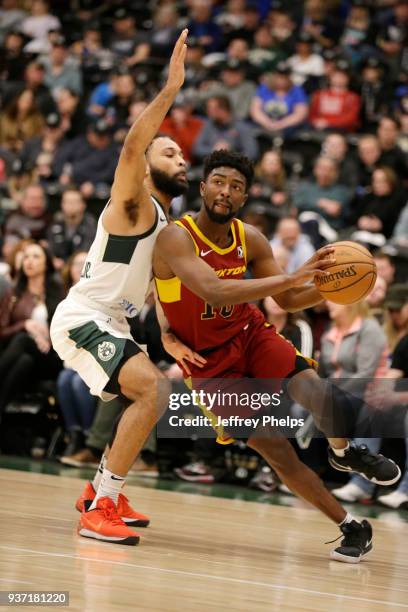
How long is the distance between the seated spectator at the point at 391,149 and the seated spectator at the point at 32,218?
3.51 metres

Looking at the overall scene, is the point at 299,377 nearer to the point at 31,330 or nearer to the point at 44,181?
the point at 31,330

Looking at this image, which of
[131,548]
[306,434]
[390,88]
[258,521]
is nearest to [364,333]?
[306,434]

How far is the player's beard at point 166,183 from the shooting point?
571 centimetres

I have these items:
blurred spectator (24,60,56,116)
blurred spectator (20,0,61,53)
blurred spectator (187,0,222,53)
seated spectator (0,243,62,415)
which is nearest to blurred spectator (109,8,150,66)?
blurred spectator (187,0,222,53)

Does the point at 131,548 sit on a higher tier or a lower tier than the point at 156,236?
lower

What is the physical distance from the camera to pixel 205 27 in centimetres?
1503

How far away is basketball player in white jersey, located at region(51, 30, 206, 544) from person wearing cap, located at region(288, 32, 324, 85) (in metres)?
7.98

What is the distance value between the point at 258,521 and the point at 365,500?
1504mm

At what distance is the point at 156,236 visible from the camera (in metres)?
5.49

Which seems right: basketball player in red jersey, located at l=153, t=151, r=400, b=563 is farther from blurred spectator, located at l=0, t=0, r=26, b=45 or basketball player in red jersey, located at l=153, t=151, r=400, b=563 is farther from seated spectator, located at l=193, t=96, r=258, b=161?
blurred spectator, located at l=0, t=0, r=26, b=45

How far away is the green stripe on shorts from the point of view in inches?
214

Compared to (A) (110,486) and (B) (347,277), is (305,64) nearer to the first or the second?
(B) (347,277)

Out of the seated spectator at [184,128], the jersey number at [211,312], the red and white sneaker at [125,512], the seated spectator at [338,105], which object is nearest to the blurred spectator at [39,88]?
the seated spectator at [184,128]

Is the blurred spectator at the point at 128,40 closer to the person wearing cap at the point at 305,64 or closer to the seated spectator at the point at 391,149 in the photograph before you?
the person wearing cap at the point at 305,64
